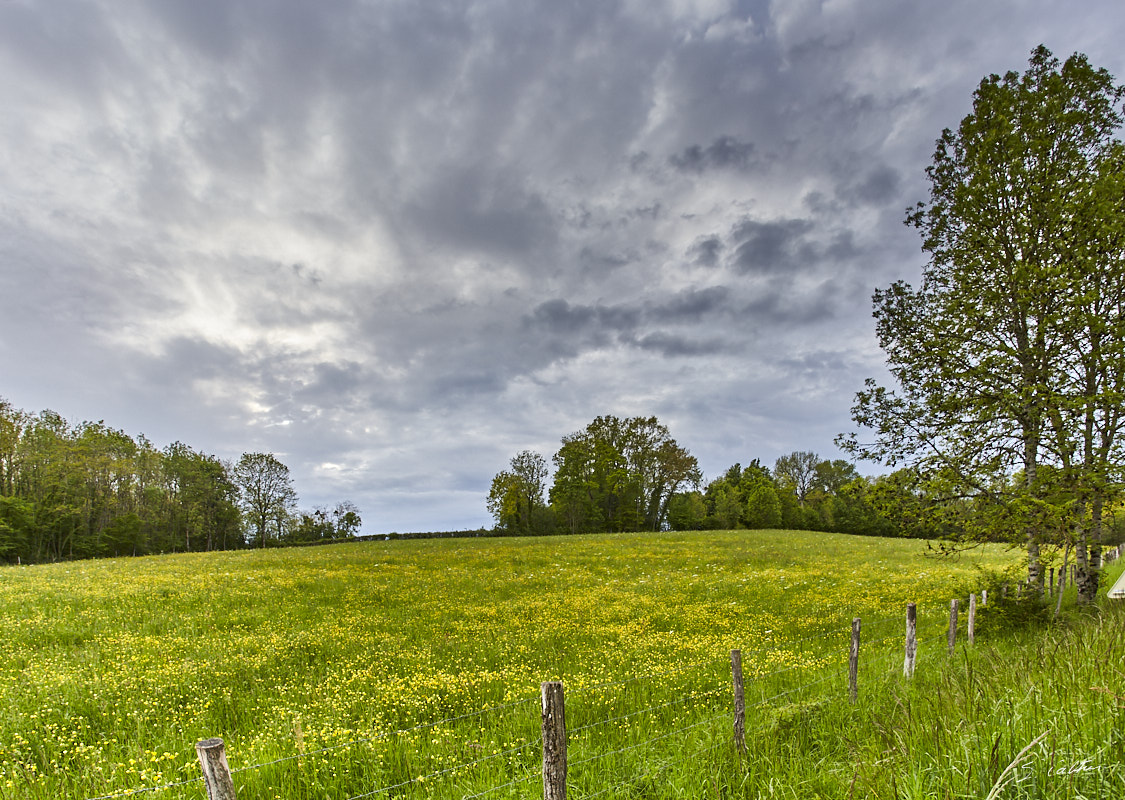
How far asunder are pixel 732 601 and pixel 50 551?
79.8m

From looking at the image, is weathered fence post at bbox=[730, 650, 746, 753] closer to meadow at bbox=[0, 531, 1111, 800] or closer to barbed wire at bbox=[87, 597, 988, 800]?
meadow at bbox=[0, 531, 1111, 800]

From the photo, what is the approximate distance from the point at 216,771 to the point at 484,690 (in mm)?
6849

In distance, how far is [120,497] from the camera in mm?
65250

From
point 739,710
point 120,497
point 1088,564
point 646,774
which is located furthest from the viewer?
point 120,497

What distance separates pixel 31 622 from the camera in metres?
14.1

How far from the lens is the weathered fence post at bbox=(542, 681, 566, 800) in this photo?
425 cm

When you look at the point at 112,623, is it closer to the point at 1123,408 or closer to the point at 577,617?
the point at 577,617

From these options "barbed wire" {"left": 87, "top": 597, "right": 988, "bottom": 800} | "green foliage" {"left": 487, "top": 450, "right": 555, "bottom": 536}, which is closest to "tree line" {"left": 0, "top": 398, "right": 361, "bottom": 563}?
"green foliage" {"left": 487, "top": 450, "right": 555, "bottom": 536}

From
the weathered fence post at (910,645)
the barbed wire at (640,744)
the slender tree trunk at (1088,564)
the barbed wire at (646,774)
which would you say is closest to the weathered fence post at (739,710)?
the barbed wire at (646,774)

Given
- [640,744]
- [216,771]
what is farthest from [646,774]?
[216,771]

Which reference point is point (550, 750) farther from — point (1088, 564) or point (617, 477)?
point (617, 477)

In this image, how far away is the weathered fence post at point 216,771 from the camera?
3.39m

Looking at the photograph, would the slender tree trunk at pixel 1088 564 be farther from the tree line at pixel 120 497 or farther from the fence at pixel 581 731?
the tree line at pixel 120 497

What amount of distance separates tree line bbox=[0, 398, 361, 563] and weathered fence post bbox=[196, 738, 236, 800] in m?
66.7
